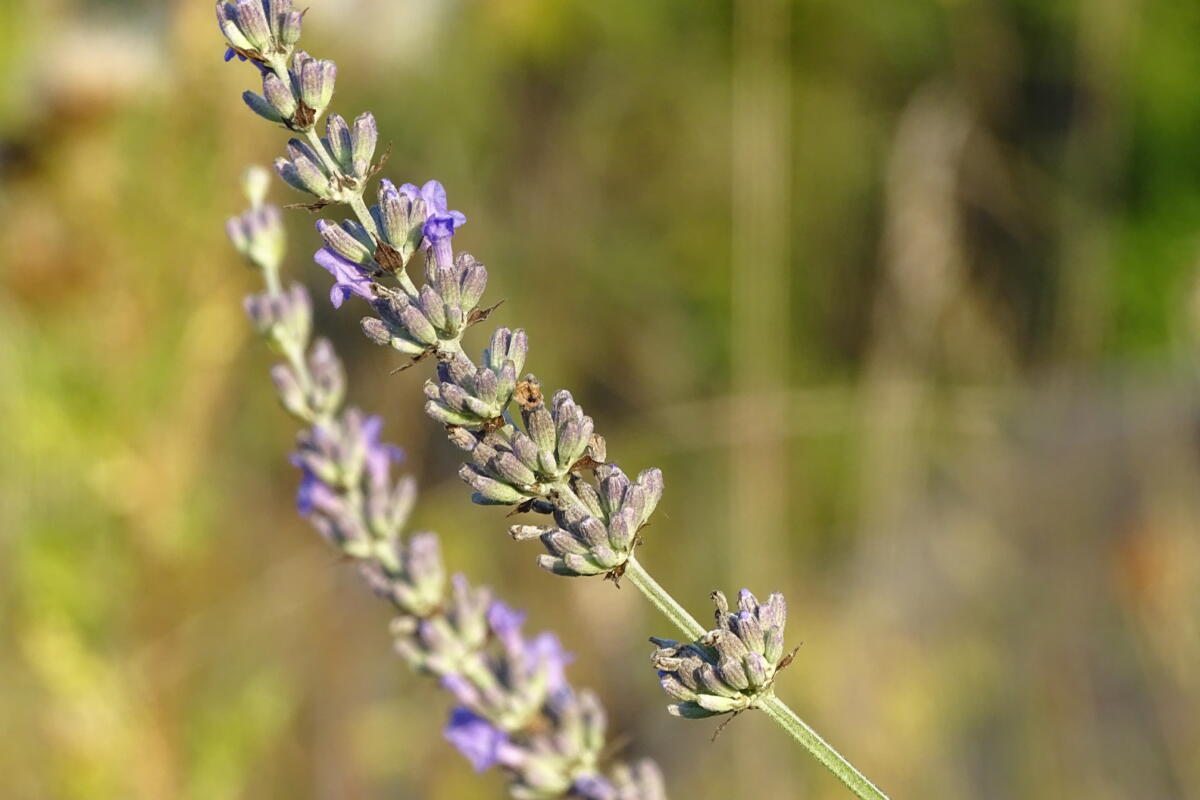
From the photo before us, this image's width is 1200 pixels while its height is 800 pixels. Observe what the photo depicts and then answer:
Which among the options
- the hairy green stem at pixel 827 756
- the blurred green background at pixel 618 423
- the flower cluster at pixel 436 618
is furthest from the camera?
the blurred green background at pixel 618 423

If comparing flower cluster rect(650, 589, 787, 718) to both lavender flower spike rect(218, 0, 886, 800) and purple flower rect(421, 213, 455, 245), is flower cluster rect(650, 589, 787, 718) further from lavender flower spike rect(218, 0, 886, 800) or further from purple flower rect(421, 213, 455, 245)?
purple flower rect(421, 213, 455, 245)

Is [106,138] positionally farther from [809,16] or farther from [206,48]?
[809,16]

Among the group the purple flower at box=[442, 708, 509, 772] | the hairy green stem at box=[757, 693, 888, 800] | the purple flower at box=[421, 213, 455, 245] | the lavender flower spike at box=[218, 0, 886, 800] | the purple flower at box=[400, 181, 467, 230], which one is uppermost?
the purple flower at box=[400, 181, 467, 230]

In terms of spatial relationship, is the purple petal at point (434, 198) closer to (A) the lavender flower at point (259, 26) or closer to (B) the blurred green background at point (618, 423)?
(A) the lavender flower at point (259, 26)

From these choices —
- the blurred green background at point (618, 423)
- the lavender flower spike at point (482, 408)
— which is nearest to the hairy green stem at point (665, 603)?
the lavender flower spike at point (482, 408)

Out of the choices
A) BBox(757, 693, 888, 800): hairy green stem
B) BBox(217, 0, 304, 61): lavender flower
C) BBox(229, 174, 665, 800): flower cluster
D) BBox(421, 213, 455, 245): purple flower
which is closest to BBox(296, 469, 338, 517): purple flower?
BBox(229, 174, 665, 800): flower cluster

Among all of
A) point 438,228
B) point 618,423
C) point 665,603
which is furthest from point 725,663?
point 618,423
